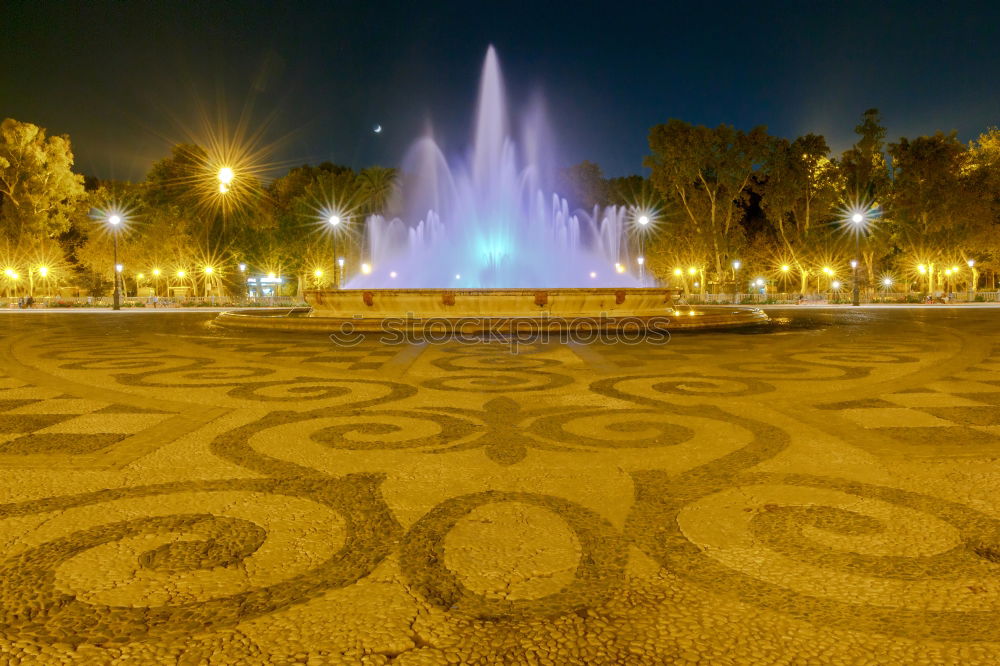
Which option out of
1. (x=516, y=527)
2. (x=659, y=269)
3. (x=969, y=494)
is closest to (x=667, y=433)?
(x=969, y=494)

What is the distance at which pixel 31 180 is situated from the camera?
55781 millimetres

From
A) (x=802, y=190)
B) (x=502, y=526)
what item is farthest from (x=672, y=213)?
(x=502, y=526)

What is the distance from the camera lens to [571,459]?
5367mm

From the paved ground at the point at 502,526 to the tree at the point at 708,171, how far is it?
4509 centimetres

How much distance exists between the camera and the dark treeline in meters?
49.0

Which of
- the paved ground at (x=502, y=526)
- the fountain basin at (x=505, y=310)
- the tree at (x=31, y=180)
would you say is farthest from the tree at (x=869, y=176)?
the tree at (x=31, y=180)

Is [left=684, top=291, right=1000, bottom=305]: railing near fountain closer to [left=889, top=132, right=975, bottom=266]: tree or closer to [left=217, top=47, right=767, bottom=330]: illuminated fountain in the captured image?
[left=889, top=132, right=975, bottom=266]: tree

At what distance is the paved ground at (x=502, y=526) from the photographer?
2.73 m

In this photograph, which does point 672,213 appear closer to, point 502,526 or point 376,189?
point 376,189

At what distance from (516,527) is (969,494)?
2.85 metres

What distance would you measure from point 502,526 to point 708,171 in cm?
5385

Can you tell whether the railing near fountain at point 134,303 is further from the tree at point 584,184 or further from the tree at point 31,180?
the tree at point 584,184

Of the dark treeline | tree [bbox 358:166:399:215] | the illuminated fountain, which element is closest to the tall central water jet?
the illuminated fountain

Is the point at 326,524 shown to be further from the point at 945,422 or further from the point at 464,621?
the point at 945,422
